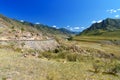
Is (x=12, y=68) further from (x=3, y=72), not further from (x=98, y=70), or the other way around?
(x=98, y=70)

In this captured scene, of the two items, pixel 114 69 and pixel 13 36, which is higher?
pixel 13 36

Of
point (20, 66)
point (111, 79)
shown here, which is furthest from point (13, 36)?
point (111, 79)

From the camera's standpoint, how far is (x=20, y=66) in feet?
68.2

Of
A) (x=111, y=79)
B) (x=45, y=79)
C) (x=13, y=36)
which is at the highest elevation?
(x=13, y=36)

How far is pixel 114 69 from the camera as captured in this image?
23.3 m

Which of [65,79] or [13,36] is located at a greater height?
[13,36]

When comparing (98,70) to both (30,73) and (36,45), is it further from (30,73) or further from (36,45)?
(36,45)

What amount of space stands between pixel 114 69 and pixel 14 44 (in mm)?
24537

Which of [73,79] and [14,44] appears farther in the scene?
[14,44]

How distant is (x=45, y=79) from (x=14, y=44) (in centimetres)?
2785

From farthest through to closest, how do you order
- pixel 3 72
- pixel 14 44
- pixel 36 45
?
pixel 36 45 → pixel 14 44 → pixel 3 72

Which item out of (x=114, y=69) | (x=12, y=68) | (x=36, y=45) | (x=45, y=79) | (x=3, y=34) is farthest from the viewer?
(x=3, y=34)

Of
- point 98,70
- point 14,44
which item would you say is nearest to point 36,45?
point 14,44

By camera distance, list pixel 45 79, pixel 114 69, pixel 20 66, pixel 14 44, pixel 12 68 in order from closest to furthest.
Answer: pixel 45 79, pixel 12 68, pixel 20 66, pixel 114 69, pixel 14 44
